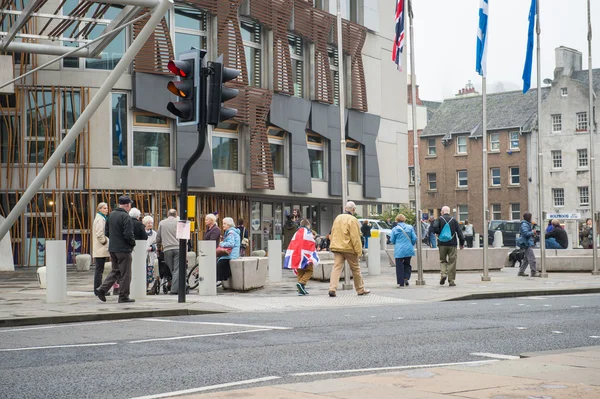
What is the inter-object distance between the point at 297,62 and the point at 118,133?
441 inches

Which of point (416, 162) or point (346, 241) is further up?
point (416, 162)

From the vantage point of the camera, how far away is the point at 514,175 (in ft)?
255

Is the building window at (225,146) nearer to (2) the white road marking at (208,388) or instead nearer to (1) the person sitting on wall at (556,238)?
(1) the person sitting on wall at (556,238)

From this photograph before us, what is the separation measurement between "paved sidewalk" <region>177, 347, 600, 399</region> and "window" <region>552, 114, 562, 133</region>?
230 feet

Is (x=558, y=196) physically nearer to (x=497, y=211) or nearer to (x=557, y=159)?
(x=557, y=159)

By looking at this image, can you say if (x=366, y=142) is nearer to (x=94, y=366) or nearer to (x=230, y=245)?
(x=230, y=245)

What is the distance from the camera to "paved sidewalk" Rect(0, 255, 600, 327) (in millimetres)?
14758

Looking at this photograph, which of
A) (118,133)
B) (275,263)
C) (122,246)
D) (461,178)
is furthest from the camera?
(461,178)

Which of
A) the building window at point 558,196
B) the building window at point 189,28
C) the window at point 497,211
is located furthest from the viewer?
the window at point 497,211

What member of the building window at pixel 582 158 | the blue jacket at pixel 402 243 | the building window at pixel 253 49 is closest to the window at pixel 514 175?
the building window at pixel 582 158

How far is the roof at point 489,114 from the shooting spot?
78.3 metres

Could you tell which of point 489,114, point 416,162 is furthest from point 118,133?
point 489,114

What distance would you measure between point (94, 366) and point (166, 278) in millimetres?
10963

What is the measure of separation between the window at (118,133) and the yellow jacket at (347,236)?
19.0 meters
